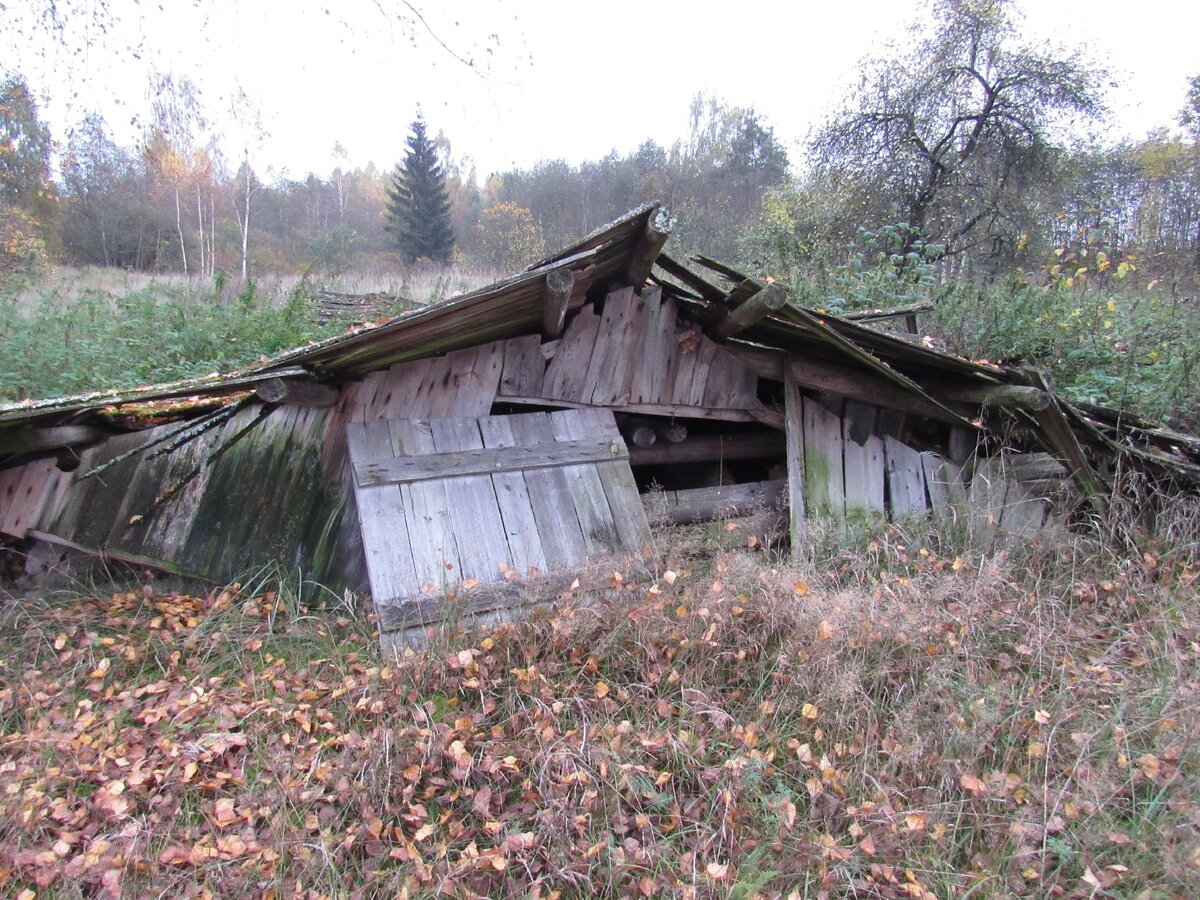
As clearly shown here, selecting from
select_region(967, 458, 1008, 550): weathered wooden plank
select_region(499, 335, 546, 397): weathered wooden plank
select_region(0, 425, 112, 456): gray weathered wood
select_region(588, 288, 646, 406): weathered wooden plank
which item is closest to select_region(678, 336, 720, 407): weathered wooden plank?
select_region(588, 288, 646, 406): weathered wooden plank

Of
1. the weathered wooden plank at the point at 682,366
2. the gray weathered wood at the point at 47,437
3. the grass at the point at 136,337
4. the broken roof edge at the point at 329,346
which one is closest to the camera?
the broken roof edge at the point at 329,346

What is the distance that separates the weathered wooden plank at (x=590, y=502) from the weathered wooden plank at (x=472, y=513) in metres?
0.51

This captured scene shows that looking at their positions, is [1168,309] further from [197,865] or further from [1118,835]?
[197,865]

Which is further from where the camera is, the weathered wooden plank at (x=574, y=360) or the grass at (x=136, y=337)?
the grass at (x=136, y=337)

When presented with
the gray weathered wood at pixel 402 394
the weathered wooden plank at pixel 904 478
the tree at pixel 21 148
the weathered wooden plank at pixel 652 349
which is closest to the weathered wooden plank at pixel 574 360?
the weathered wooden plank at pixel 652 349

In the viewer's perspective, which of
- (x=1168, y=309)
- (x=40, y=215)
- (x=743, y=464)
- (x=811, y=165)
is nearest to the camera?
(x=743, y=464)

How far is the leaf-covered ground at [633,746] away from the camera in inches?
88.7

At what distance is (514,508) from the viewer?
3975 mm

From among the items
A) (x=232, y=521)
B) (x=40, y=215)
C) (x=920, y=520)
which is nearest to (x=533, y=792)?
(x=232, y=521)

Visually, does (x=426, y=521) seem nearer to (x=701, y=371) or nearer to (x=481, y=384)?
(x=481, y=384)

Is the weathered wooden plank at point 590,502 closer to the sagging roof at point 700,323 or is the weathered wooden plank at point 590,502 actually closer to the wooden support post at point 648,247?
the sagging roof at point 700,323

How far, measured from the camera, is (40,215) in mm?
19172

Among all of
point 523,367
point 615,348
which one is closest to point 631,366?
point 615,348

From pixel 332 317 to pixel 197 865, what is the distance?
746cm
